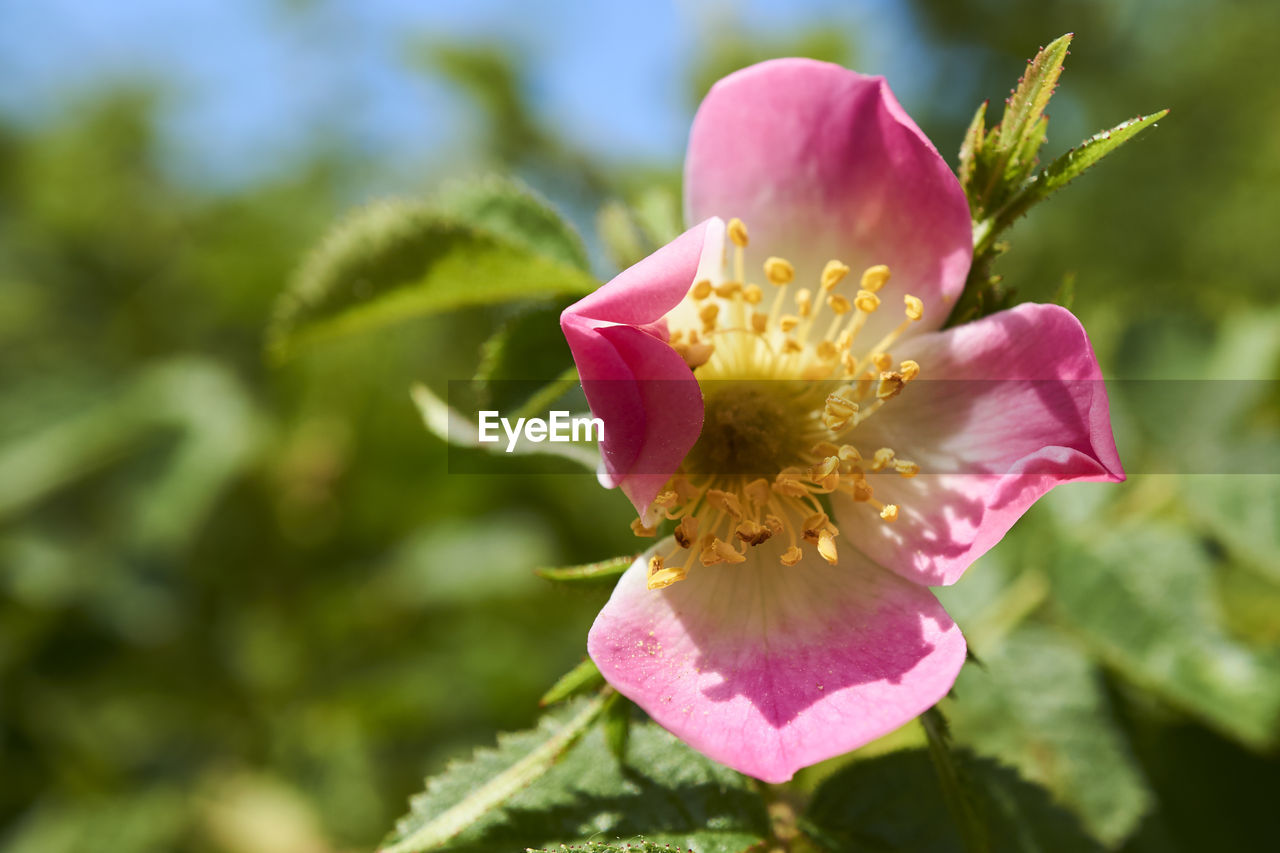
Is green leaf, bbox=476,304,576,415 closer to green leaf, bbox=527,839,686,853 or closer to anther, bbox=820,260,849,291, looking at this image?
anther, bbox=820,260,849,291

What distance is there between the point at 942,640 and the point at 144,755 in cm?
210

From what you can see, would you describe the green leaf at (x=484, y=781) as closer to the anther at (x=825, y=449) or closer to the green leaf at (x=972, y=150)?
the anther at (x=825, y=449)

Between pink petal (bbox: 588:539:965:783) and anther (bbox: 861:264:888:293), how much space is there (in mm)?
295

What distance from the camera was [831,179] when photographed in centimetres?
112

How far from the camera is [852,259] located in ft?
3.78

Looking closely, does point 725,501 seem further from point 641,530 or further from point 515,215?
point 515,215

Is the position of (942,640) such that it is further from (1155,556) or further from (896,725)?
(1155,556)

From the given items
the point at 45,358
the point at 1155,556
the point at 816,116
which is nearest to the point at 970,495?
the point at 816,116

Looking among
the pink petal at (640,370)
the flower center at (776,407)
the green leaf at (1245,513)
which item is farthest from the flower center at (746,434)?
the green leaf at (1245,513)

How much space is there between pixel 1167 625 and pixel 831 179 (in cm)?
80

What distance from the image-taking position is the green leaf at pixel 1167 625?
4.15 ft

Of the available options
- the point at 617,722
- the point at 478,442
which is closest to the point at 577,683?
the point at 617,722

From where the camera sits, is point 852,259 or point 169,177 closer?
point 852,259

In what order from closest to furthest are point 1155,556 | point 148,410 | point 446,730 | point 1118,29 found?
point 1155,556, point 446,730, point 148,410, point 1118,29
